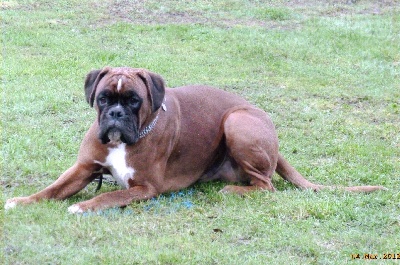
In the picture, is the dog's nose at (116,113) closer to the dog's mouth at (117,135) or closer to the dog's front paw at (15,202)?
the dog's mouth at (117,135)

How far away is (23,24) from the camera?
1388cm

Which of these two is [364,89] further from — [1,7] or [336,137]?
[1,7]

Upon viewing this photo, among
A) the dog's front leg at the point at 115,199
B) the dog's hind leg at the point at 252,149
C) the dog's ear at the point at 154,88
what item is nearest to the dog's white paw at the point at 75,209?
the dog's front leg at the point at 115,199

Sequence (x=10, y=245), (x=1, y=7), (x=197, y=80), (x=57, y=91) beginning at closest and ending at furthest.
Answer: (x=10, y=245) < (x=57, y=91) < (x=197, y=80) < (x=1, y=7)

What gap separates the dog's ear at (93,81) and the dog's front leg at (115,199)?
0.82m

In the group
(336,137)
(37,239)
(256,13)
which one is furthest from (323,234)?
(256,13)

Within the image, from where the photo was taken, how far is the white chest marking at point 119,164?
6.72m

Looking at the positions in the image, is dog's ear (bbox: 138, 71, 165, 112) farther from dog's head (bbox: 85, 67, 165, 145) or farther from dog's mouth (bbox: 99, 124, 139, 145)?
dog's mouth (bbox: 99, 124, 139, 145)

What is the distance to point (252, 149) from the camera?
7340 millimetres

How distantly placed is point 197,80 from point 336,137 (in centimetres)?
289

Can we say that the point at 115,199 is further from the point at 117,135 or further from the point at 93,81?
the point at 93,81

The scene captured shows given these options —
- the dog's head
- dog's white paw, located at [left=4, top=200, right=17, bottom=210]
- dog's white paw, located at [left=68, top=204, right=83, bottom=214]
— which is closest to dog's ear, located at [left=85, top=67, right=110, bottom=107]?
the dog's head

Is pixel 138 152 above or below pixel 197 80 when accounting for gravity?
above

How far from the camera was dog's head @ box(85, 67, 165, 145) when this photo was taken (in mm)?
6469
